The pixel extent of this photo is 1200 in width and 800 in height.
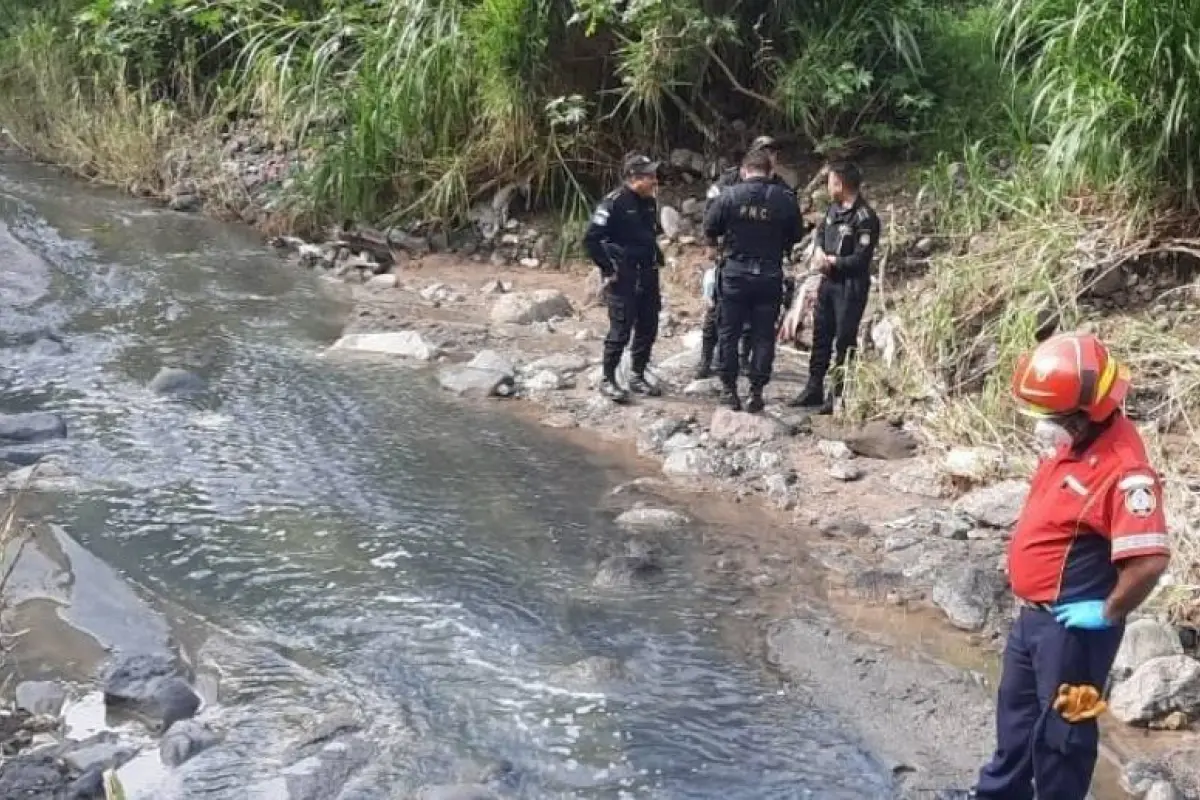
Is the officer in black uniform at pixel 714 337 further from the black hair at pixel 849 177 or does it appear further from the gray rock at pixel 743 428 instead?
the black hair at pixel 849 177

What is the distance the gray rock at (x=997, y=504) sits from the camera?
6113 millimetres

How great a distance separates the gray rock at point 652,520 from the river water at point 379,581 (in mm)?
90

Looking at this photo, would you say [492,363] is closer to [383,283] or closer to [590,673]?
[383,283]

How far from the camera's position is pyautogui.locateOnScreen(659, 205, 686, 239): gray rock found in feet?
34.7

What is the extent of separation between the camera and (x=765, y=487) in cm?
687

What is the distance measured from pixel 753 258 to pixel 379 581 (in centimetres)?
291

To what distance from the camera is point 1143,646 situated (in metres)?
4.85

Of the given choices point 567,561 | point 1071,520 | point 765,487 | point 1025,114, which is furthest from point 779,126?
point 1071,520

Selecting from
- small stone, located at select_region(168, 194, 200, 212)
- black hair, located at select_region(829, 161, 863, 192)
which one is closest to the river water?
black hair, located at select_region(829, 161, 863, 192)

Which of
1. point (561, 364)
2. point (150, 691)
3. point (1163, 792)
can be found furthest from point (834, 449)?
point (150, 691)

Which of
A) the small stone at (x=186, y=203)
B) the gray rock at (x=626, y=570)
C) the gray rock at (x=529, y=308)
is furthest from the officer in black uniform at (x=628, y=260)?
the small stone at (x=186, y=203)

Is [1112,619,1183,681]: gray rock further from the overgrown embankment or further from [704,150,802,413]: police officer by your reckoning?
[704,150,802,413]: police officer

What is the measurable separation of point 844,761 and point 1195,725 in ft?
4.06

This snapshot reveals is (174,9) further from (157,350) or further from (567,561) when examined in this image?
(567,561)
